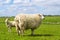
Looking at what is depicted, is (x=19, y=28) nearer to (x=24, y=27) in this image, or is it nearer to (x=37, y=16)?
(x=24, y=27)

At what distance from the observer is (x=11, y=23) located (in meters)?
27.3

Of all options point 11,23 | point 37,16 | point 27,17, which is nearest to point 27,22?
point 27,17

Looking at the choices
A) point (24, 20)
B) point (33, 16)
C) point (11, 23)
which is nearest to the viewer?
point (24, 20)

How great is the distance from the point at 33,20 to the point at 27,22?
3.10ft

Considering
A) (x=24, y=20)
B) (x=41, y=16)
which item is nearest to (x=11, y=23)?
(x=41, y=16)

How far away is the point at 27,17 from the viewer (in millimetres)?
18844

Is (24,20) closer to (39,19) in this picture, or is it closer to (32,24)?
(32,24)

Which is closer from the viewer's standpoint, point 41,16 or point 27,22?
point 27,22

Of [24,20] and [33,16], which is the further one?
[33,16]

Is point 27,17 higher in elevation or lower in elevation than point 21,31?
higher

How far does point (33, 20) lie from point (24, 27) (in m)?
1.38

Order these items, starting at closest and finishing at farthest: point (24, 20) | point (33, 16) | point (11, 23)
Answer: point (24, 20) → point (33, 16) → point (11, 23)

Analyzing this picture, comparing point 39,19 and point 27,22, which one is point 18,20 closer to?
point 27,22

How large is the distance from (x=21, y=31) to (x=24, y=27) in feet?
1.47
